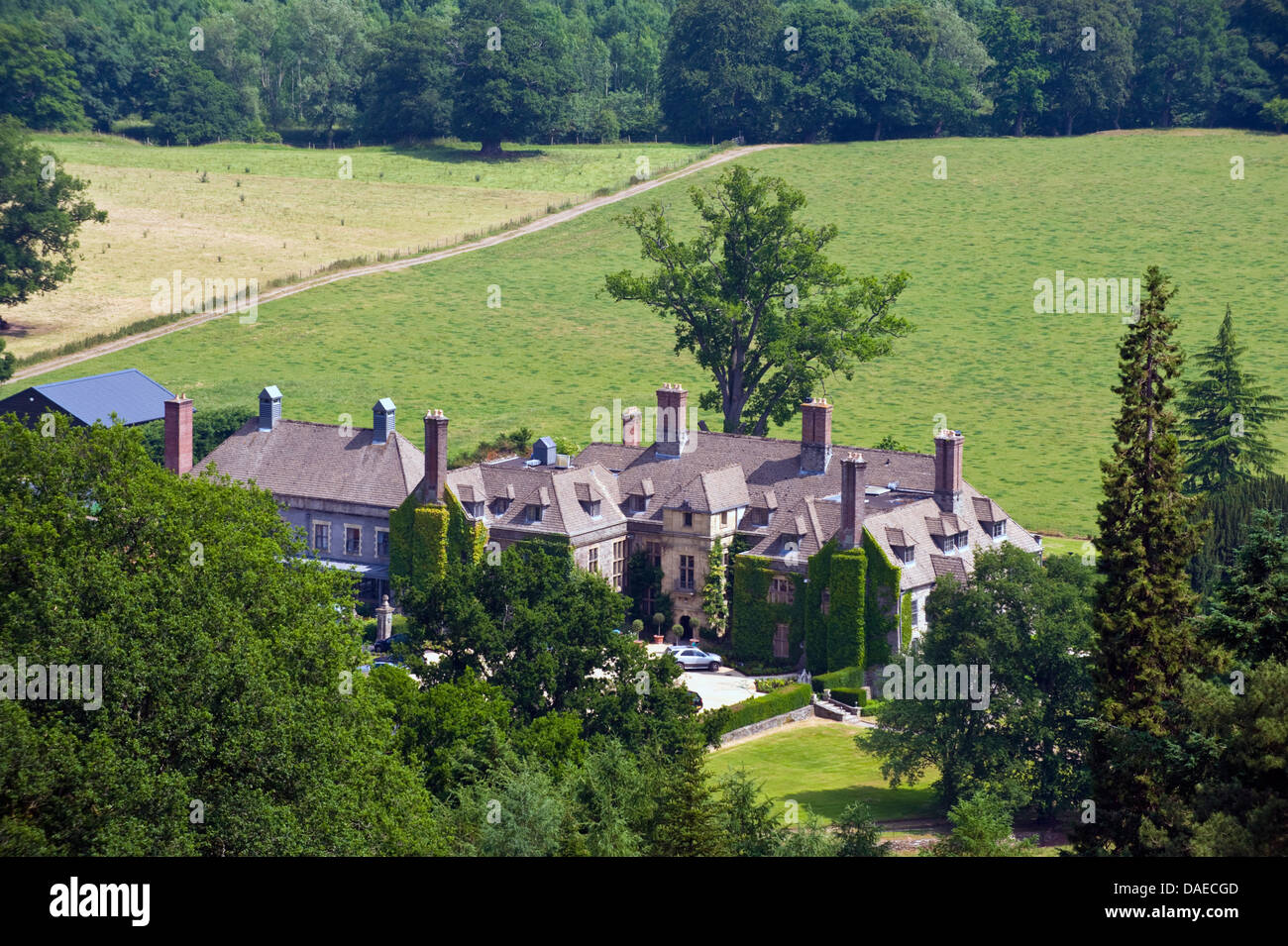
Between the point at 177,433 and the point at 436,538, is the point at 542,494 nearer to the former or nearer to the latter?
the point at 436,538

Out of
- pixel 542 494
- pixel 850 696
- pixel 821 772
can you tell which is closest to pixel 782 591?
pixel 850 696

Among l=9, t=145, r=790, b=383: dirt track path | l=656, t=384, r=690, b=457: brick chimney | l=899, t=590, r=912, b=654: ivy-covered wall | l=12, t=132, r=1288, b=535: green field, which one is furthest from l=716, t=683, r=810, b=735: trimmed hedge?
l=9, t=145, r=790, b=383: dirt track path

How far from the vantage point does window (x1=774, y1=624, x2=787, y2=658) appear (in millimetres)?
72938

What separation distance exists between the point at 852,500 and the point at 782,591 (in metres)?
5.75

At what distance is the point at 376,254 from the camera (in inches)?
5684

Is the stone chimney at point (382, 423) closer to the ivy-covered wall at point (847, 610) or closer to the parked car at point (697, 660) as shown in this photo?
the parked car at point (697, 660)

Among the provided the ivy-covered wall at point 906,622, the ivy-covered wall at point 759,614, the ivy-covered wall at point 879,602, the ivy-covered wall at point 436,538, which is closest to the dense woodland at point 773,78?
the ivy-covered wall at point 436,538

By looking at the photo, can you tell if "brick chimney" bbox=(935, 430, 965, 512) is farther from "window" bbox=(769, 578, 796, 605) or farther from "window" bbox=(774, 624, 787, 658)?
"window" bbox=(774, 624, 787, 658)

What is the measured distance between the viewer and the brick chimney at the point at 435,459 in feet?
244

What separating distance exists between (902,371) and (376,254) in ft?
156

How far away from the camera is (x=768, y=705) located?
65750 millimetres

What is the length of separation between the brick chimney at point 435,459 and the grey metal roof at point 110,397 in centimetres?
2231
